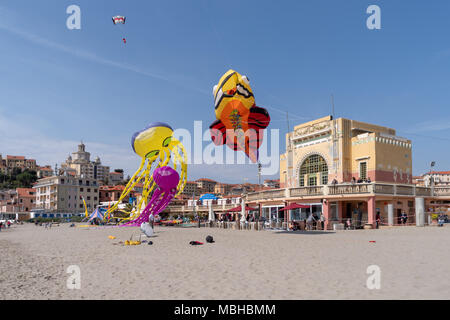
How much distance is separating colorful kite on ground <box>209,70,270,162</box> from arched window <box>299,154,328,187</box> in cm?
1327

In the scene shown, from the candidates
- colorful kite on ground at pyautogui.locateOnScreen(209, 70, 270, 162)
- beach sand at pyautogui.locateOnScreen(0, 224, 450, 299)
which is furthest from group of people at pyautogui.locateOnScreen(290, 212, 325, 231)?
beach sand at pyautogui.locateOnScreen(0, 224, 450, 299)

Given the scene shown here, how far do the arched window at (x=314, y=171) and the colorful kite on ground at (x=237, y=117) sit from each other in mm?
13275

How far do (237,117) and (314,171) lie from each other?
53.2 ft

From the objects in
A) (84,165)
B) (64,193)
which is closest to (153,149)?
(64,193)

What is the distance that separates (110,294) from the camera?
772cm

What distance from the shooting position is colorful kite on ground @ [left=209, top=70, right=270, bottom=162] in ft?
65.9

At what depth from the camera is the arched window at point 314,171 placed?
110ft

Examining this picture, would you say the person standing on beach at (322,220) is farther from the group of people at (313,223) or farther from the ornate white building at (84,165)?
the ornate white building at (84,165)

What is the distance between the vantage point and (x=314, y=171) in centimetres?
3447

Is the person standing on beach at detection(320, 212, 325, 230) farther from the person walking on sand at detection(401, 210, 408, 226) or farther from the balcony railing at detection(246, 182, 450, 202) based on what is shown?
the person walking on sand at detection(401, 210, 408, 226)

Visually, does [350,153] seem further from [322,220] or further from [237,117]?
[237,117]

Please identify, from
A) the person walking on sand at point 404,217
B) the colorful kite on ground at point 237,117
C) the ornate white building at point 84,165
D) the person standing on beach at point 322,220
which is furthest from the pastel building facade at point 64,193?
the person walking on sand at point 404,217
